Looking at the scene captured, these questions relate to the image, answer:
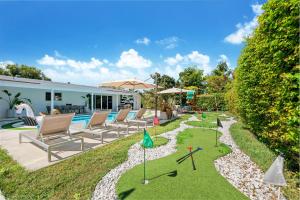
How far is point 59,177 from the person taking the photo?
3.88 m

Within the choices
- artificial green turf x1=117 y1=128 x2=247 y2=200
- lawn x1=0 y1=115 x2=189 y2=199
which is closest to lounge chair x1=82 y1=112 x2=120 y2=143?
lawn x1=0 y1=115 x2=189 y2=199

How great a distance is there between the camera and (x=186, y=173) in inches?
160

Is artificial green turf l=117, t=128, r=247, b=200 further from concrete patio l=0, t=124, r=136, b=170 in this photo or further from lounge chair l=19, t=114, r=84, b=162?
lounge chair l=19, t=114, r=84, b=162

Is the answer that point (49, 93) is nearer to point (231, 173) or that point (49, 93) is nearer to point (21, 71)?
point (231, 173)

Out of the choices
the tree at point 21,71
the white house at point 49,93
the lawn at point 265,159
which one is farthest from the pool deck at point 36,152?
the tree at point 21,71

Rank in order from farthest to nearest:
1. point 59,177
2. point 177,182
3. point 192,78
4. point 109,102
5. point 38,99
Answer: point 192,78, point 109,102, point 38,99, point 59,177, point 177,182

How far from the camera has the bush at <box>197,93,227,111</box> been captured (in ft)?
81.1

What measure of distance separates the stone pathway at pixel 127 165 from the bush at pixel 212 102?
64.3 ft

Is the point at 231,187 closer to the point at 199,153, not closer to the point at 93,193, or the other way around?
the point at 199,153

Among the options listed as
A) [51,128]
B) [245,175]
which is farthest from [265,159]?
[51,128]

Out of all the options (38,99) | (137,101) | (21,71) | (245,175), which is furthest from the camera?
(21,71)

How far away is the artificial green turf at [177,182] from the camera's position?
3.18m

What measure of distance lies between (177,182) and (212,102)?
934 inches

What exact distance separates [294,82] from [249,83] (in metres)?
A: 3.61
